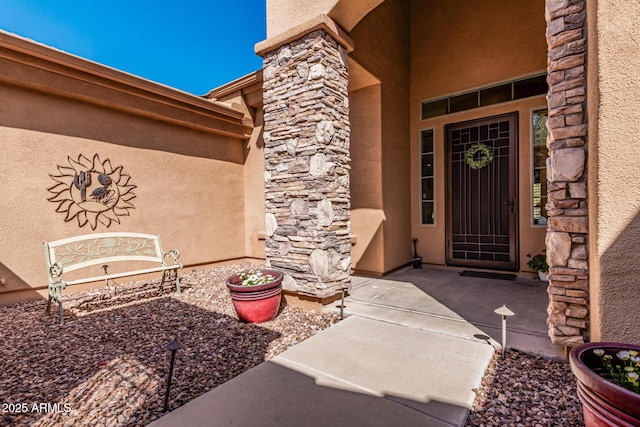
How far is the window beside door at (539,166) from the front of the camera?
178 inches

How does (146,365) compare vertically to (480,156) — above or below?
below

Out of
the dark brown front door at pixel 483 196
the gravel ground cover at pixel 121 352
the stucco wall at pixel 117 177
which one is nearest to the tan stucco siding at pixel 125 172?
the stucco wall at pixel 117 177

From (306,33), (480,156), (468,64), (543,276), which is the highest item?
(468,64)

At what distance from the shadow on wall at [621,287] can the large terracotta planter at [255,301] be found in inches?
101

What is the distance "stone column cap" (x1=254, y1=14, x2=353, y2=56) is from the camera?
3.31 meters

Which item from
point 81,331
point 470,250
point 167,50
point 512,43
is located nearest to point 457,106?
point 512,43

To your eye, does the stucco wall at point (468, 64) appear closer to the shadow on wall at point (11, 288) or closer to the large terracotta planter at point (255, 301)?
the large terracotta planter at point (255, 301)

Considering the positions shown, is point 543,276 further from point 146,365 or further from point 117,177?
point 117,177

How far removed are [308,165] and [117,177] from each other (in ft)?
10.7

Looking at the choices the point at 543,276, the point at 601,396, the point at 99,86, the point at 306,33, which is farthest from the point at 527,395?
the point at 99,86

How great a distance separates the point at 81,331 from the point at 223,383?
75.6 inches

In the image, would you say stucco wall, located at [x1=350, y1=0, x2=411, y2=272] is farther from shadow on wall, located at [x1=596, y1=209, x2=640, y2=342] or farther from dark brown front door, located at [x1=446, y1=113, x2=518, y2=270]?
shadow on wall, located at [x1=596, y1=209, x2=640, y2=342]

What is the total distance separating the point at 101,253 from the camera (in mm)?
4289

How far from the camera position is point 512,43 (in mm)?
4715
